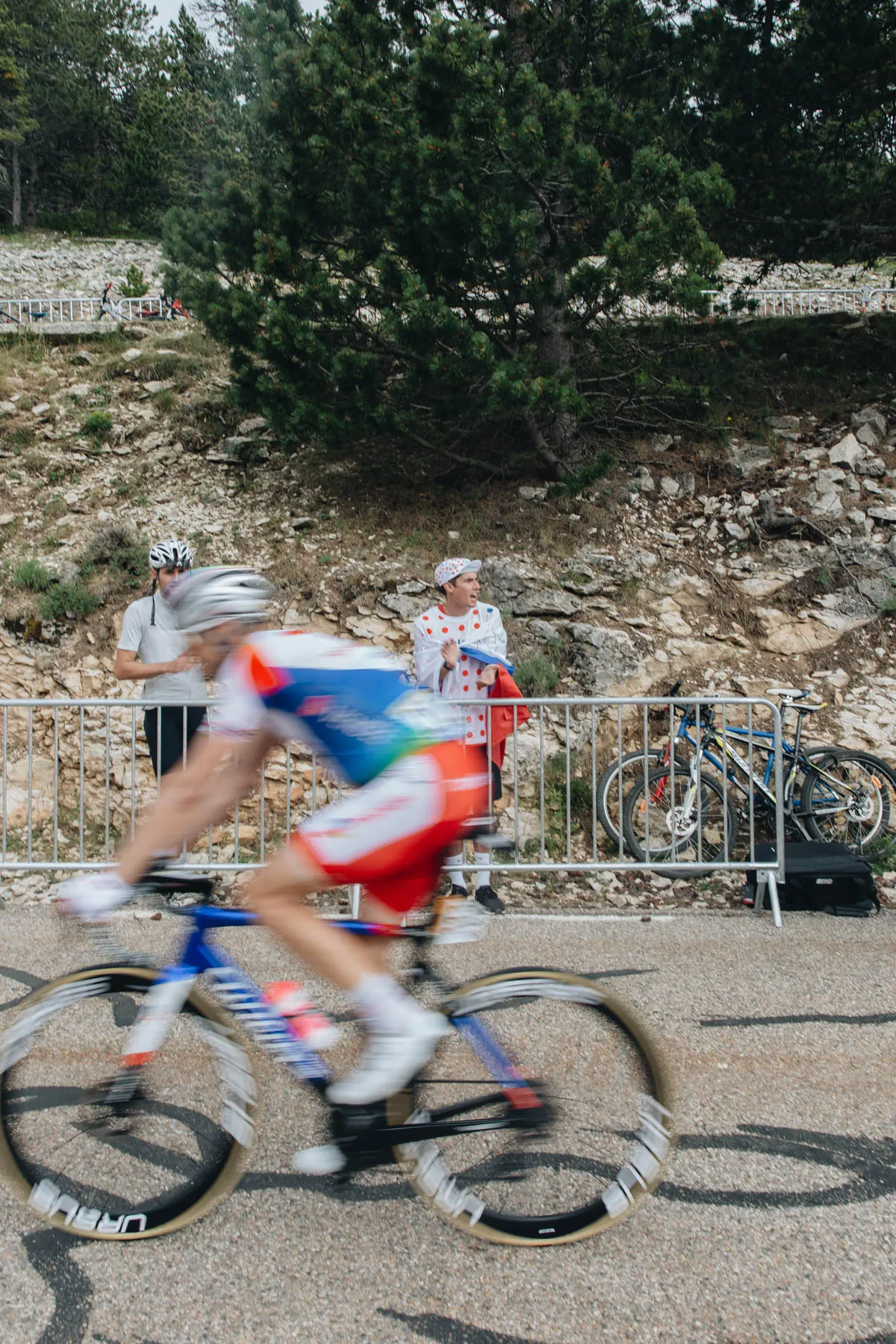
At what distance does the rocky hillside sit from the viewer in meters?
8.92

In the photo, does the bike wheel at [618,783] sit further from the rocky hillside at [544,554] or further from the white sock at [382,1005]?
the white sock at [382,1005]

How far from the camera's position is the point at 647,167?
9.08 metres

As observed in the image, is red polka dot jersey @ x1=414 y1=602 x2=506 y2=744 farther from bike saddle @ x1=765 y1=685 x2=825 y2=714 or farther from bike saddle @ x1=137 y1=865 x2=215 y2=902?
bike saddle @ x1=137 y1=865 x2=215 y2=902

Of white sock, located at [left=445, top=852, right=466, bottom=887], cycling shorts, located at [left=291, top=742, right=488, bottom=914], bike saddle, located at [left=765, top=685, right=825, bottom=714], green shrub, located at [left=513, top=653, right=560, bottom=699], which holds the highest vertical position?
cycling shorts, located at [left=291, top=742, right=488, bottom=914]

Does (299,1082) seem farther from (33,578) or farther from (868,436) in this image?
(868,436)

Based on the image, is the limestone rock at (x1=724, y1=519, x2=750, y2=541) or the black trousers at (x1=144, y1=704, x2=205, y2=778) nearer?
the black trousers at (x1=144, y1=704, x2=205, y2=778)

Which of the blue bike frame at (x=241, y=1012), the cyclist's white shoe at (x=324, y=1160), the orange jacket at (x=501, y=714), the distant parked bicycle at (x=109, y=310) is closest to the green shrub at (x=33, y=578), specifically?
the orange jacket at (x=501, y=714)

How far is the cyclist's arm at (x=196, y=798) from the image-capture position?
252 cm

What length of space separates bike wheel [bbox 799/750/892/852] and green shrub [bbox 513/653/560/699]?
2.47 meters

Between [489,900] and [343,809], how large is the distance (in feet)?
11.5

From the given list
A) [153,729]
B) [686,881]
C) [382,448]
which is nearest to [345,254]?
[382,448]

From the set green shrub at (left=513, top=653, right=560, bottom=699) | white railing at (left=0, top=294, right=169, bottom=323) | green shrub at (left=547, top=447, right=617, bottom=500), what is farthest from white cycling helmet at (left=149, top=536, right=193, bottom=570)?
white railing at (left=0, top=294, right=169, bottom=323)

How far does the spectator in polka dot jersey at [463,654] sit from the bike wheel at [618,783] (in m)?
1.09

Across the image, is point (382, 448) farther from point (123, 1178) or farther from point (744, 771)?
point (123, 1178)
